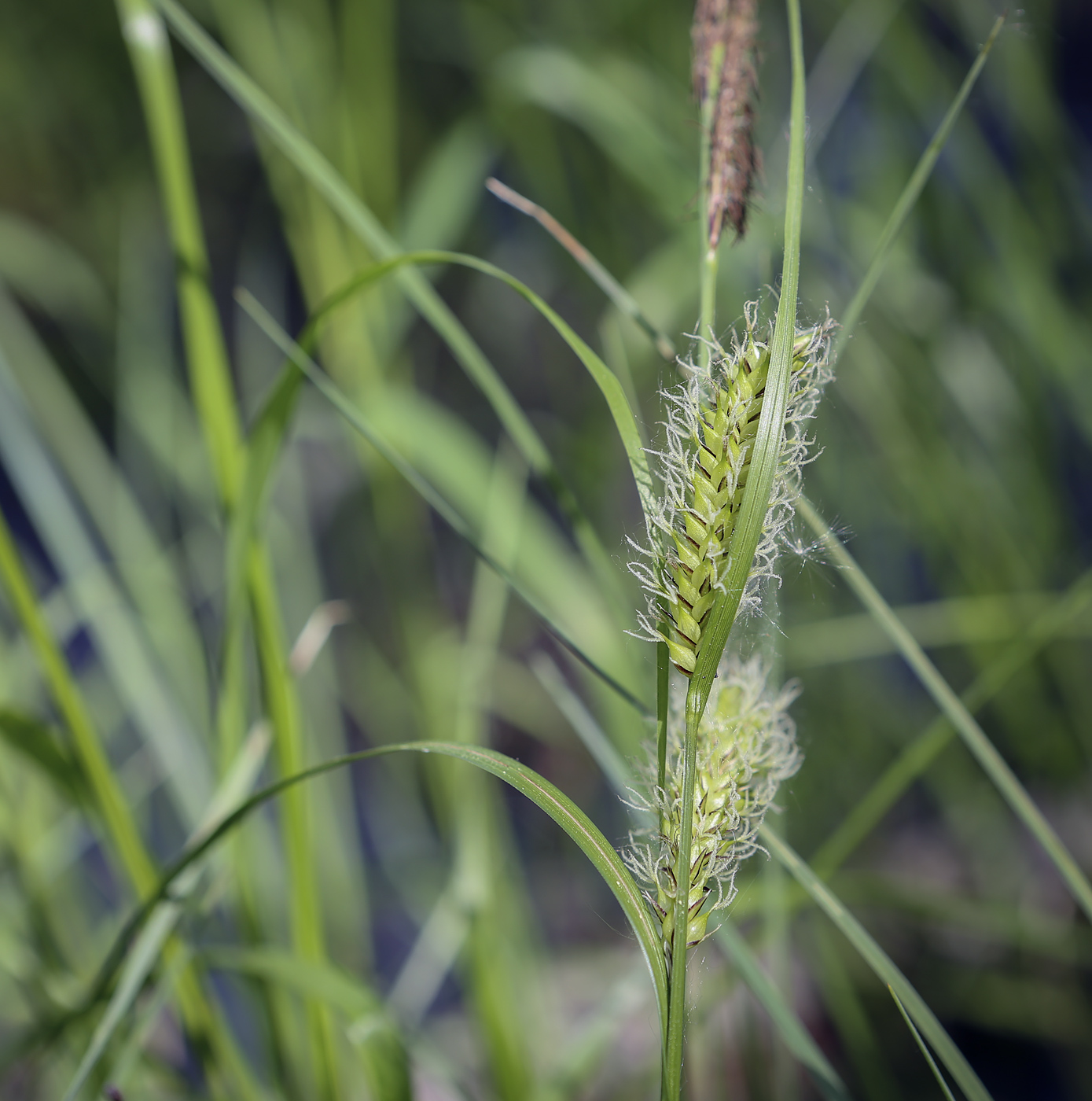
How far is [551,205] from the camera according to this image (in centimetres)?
67

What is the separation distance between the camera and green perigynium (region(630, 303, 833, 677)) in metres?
0.16

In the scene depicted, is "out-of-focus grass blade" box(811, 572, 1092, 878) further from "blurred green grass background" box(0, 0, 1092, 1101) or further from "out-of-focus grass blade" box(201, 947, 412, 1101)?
"out-of-focus grass blade" box(201, 947, 412, 1101)

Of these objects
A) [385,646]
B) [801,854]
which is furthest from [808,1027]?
[385,646]

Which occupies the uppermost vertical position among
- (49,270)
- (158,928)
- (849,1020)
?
(49,270)

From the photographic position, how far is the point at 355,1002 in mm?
265

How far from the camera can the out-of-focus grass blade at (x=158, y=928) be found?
0.75ft

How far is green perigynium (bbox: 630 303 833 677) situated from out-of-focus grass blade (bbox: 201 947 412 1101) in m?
0.19

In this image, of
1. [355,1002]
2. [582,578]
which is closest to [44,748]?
[355,1002]

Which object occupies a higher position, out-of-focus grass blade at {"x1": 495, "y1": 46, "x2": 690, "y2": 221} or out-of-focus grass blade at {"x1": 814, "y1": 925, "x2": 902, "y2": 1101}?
out-of-focus grass blade at {"x1": 495, "y1": 46, "x2": 690, "y2": 221}

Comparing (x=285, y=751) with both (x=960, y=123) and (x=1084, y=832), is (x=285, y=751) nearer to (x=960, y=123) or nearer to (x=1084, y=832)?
(x=960, y=123)

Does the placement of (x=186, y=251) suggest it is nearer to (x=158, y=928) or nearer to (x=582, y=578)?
(x=158, y=928)

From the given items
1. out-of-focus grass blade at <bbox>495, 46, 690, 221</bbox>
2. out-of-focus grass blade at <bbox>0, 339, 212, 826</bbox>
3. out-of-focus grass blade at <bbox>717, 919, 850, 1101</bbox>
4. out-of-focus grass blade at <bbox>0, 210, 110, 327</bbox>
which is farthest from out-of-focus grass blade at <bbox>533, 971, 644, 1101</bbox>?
out-of-focus grass blade at <bbox>0, 210, 110, 327</bbox>

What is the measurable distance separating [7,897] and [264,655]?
56cm

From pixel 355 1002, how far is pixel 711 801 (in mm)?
168
